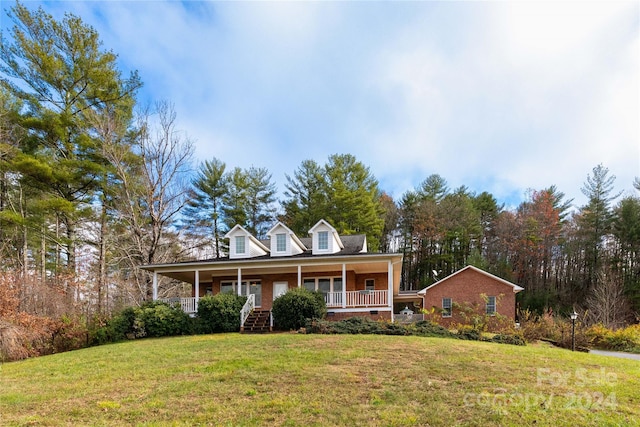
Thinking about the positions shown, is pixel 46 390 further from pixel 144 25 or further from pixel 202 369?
pixel 144 25

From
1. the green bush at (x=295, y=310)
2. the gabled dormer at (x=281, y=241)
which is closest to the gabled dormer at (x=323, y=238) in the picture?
the gabled dormer at (x=281, y=241)

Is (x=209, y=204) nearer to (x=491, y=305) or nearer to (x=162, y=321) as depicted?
(x=162, y=321)

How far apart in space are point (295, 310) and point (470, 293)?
36.5ft

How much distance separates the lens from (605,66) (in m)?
11.1

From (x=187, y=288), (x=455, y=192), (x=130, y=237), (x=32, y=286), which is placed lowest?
(x=187, y=288)

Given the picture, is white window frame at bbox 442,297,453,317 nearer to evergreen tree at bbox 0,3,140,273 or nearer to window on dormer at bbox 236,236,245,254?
window on dormer at bbox 236,236,245,254

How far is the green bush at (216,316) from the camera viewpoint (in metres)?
16.4

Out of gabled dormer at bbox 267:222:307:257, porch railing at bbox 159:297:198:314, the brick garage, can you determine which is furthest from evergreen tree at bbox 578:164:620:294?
porch railing at bbox 159:297:198:314

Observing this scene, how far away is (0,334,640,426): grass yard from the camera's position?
5242 mm

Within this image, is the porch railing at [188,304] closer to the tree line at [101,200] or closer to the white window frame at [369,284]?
the tree line at [101,200]

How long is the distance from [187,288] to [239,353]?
2248 cm

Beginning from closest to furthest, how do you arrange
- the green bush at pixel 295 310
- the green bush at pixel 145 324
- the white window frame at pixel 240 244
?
the green bush at pixel 145 324
the green bush at pixel 295 310
the white window frame at pixel 240 244

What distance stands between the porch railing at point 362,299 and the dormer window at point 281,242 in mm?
3704

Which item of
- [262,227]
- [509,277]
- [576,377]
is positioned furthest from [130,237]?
[509,277]
